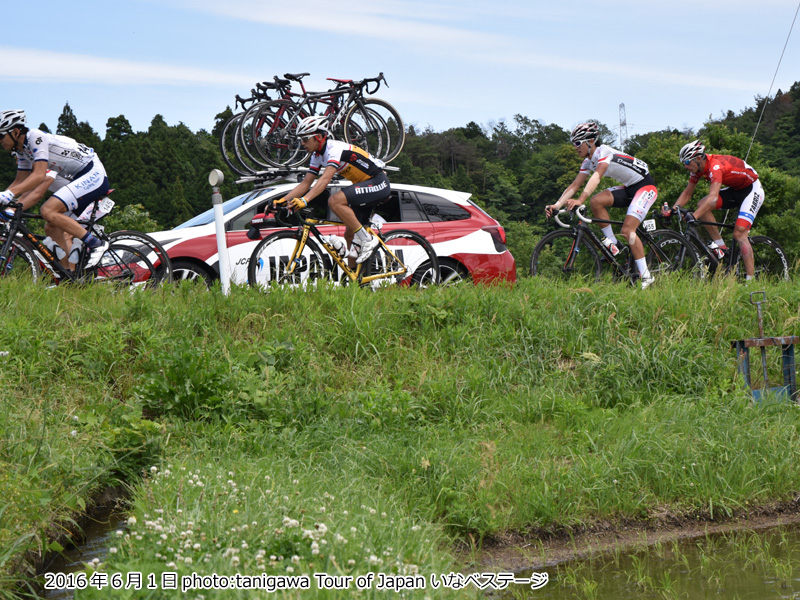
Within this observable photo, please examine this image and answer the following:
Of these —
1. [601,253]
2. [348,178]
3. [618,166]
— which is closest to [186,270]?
[348,178]

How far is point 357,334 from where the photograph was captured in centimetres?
780

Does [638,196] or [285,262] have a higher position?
[638,196]

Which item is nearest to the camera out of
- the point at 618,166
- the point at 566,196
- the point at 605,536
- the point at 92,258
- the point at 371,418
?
the point at 605,536

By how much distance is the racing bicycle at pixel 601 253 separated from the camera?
411 inches

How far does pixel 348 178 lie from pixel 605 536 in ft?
19.0

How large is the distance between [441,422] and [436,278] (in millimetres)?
3632

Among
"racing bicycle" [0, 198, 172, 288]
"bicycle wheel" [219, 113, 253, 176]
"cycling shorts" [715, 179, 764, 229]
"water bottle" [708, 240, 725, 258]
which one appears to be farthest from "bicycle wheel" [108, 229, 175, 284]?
"cycling shorts" [715, 179, 764, 229]

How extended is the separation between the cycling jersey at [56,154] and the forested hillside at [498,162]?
1444 centimetres

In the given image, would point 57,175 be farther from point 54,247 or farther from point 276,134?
point 276,134

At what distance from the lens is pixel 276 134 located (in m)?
12.5

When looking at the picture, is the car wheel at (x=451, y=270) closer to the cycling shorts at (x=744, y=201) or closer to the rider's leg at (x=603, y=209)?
the rider's leg at (x=603, y=209)

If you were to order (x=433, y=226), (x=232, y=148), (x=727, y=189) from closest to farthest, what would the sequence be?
(x=433, y=226) → (x=727, y=189) → (x=232, y=148)

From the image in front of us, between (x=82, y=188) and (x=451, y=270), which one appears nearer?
(x=82, y=188)

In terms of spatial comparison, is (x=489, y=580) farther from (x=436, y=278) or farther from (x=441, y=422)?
(x=436, y=278)
